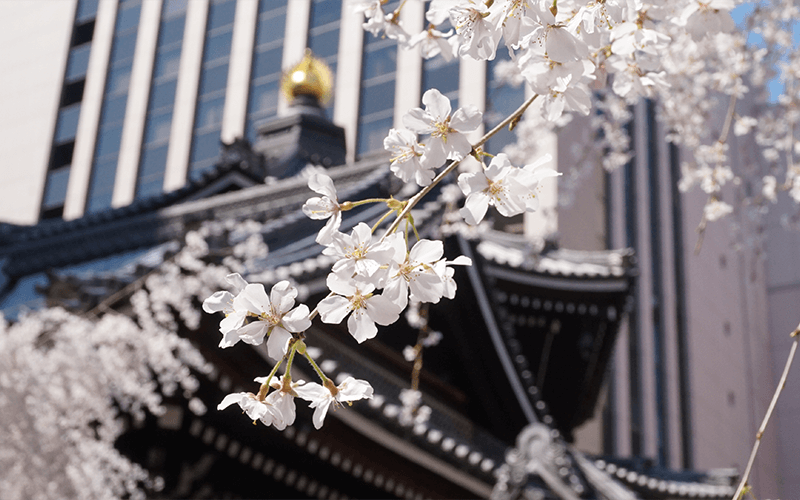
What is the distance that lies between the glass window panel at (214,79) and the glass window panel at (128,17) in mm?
3878

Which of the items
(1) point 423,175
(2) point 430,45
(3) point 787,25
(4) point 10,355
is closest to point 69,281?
(4) point 10,355

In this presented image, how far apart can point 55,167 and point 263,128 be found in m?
10.8

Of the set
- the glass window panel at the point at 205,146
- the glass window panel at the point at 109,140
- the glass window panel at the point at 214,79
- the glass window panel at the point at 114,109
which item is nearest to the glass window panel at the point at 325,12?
the glass window panel at the point at 214,79

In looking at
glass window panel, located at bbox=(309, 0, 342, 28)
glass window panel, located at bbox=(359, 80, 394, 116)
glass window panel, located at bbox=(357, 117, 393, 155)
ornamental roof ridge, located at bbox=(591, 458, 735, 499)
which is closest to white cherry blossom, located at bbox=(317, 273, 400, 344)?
ornamental roof ridge, located at bbox=(591, 458, 735, 499)

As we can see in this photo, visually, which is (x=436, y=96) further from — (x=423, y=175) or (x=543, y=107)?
(x=543, y=107)

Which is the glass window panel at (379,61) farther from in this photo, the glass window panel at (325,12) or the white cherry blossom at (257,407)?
the white cherry blossom at (257,407)

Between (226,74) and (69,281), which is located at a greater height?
(226,74)

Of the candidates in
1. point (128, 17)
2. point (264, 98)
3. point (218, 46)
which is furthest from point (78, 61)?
point (264, 98)

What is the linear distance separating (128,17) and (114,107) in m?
3.30

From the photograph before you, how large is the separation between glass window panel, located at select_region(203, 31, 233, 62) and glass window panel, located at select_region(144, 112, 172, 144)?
2.03 m

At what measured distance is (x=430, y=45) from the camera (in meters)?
2.12

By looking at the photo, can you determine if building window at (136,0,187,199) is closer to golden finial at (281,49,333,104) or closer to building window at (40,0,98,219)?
building window at (40,0,98,219)

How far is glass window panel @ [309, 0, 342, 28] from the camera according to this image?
21203mm

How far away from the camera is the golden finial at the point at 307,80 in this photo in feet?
47.6
